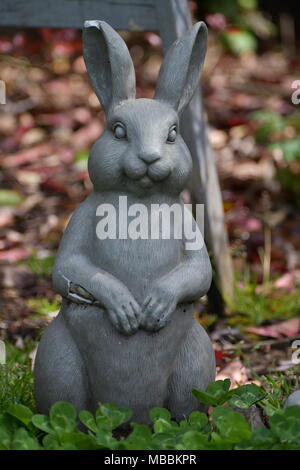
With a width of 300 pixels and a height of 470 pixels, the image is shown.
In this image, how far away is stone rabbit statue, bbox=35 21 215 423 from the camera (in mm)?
2805

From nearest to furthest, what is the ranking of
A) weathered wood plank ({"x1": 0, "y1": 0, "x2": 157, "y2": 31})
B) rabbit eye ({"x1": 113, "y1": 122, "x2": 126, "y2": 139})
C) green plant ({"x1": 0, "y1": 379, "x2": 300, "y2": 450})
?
green plant ({"x1": 0, "y1": 379, "x2": 300, "y2": 450})
rabbit eye ({"x1": 113, "y1": 122, "x2": 126, "y2": 139})
weathered wood plank ({"x1": 0, "y1": 0, "x2": 157, "y2": 31})

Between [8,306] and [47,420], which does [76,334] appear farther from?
[8,306]

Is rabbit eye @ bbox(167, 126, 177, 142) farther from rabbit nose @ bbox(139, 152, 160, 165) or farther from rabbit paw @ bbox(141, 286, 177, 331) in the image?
rabbit paw @ bbox(141, 286, 177, 331)

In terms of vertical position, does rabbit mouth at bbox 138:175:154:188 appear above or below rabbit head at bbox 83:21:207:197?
below

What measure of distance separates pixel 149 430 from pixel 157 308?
0.41 metres

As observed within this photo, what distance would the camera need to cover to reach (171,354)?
289cm

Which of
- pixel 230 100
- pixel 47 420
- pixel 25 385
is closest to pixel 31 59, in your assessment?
pixel 230 100

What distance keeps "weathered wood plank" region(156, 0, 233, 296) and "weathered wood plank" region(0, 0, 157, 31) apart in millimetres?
80

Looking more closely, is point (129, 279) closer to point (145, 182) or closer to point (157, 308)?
point (157, 308)

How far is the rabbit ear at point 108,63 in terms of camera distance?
2895 millimetres

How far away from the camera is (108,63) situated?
3.01 m

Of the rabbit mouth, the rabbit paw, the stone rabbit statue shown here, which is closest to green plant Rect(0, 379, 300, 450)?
the stone rabbit statue

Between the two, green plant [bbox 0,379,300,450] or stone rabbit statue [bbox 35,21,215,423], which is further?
stone rabbit statue [bbox 35,21,215,423]

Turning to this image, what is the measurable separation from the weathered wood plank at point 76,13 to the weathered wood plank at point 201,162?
80 mm
